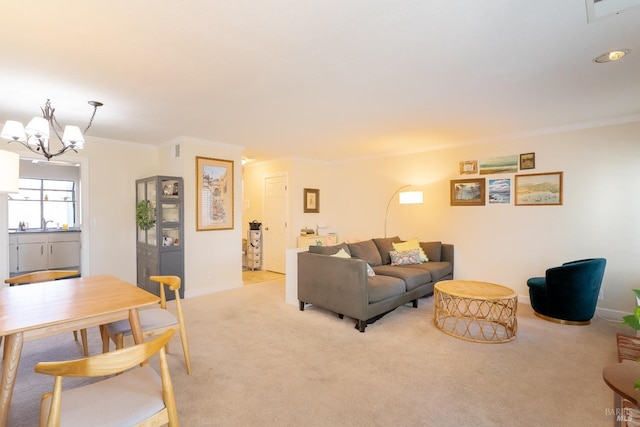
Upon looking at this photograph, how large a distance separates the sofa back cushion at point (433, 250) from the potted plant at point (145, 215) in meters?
4.27

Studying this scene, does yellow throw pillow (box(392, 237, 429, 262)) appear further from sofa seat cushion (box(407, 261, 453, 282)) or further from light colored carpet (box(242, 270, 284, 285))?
light colored carpet (box(242, 270, 284, 285))

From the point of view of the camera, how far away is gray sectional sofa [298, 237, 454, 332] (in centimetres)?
342

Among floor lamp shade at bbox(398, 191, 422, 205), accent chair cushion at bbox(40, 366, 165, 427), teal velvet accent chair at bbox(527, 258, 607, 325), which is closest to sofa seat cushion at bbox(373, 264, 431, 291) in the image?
floor lamp shade at bbox(398, 191, 422, 205)

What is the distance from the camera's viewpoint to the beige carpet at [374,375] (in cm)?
200

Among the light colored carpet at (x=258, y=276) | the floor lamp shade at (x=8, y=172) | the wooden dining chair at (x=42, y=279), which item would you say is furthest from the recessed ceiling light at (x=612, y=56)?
the light colored carpet at (x=258, y=276)

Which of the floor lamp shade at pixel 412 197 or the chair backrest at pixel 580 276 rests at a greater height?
A: the floor lamp shade at pixel 412 197

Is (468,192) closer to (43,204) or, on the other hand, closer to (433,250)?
(433,250)

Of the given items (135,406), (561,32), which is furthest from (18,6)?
(561,32)

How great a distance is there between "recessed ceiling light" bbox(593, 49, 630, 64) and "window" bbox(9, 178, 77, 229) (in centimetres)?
943

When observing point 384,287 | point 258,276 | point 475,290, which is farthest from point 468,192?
point 258,276

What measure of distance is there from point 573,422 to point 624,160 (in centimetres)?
335

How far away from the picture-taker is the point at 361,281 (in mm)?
3373

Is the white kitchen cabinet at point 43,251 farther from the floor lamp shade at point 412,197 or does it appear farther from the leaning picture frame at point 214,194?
the floor lamp shade at point 412,197

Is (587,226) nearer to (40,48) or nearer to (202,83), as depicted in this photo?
(202,83)
